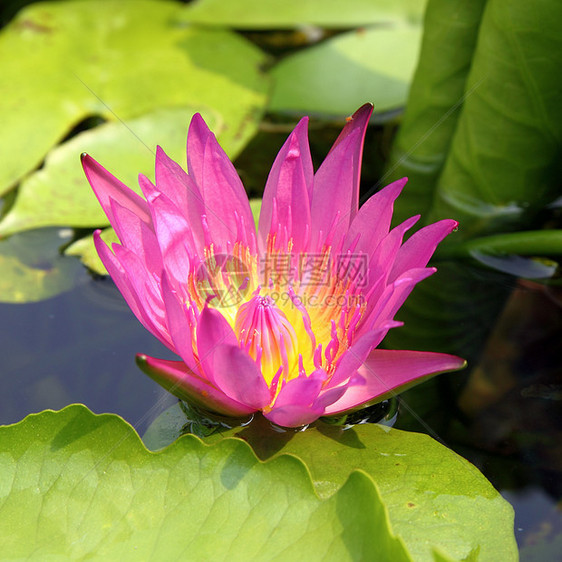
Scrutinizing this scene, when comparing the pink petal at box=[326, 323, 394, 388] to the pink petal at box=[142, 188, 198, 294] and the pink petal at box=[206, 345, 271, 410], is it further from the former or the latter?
the pink petal at box=[142, 188, 198, 294]

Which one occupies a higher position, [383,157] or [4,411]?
[383,157]

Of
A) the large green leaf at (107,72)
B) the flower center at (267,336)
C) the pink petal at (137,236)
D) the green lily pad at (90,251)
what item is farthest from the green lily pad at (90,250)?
the flower center at (267,336)

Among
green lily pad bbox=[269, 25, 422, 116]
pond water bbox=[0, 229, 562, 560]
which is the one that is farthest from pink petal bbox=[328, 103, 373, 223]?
green lily pad bbox=[269, 25, 422, 116]

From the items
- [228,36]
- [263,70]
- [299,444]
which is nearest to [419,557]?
[299,444]

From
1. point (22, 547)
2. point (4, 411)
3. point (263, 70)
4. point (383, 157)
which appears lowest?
point (4, 411)

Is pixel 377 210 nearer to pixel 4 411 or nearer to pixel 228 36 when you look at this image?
pixel 4 411

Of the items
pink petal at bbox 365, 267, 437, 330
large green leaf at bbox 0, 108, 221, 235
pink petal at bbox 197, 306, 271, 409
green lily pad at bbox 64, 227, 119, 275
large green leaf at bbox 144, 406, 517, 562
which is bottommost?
green lily pad at bbox 64, 227, 119, 275
